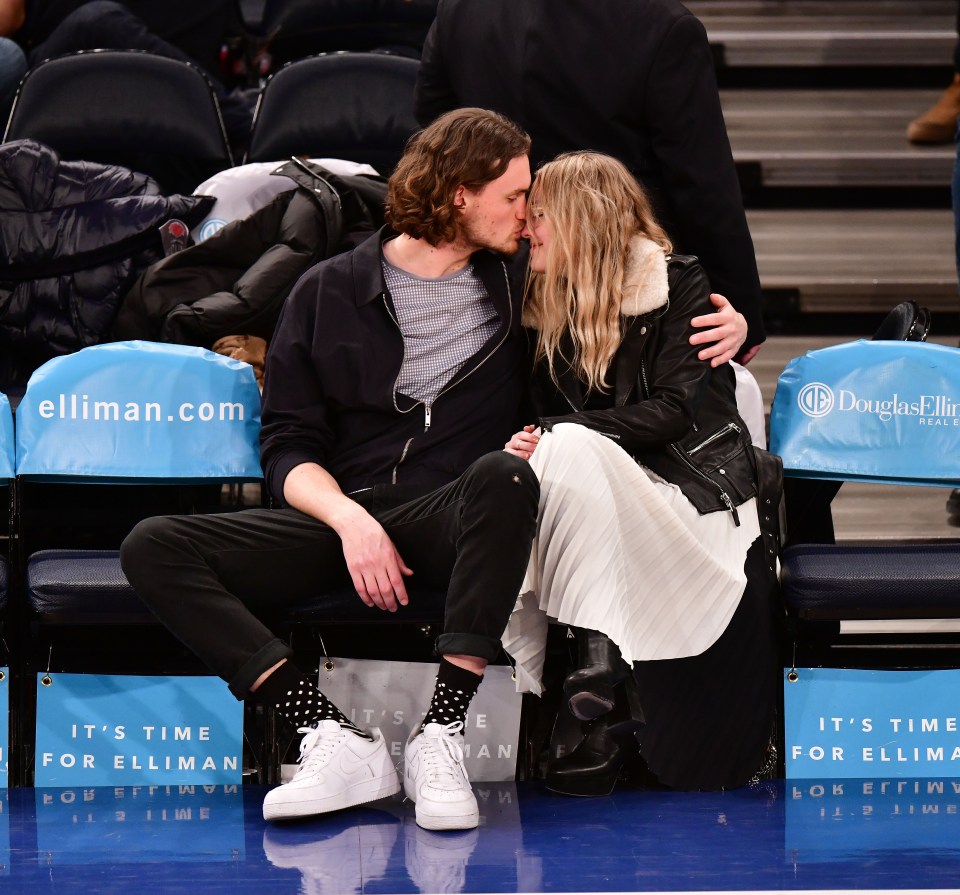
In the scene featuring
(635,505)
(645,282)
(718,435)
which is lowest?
(635,505)

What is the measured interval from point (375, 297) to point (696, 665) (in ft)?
3.16

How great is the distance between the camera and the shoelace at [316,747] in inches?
104

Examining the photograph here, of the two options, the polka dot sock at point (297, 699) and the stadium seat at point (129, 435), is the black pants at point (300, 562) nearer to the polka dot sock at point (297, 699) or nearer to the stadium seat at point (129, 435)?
Answer: the polka dot sock at point (297, 699)

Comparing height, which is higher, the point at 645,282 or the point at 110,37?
the point at 110,37

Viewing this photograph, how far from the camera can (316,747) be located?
2.66 meters

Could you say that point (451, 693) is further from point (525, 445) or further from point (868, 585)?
point (868, 585)

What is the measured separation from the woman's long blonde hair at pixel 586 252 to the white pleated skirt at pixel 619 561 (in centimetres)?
25

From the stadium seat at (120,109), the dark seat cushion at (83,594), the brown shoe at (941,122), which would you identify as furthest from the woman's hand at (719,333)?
the brown shoe at (941,122)

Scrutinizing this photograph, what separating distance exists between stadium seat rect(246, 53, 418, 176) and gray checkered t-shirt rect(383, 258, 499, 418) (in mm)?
1420

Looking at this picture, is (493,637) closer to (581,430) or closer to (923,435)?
(581,430)

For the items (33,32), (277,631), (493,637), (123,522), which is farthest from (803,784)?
(33,32)

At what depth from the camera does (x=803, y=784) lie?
9.65 ft

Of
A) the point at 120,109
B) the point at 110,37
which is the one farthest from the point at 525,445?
the point at 110,37

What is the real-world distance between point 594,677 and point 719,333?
0.75 metres
